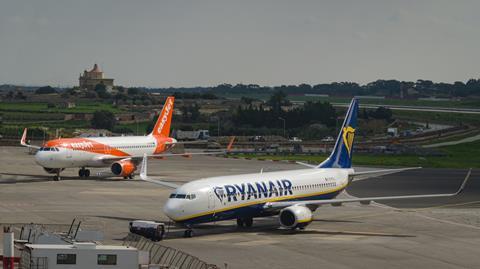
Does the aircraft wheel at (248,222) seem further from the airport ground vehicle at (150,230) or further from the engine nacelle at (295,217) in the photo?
the airport ground vehicle at (150,230)

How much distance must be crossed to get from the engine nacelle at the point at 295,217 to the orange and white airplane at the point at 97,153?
42.2 metres

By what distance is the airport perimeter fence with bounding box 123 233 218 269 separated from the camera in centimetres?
4475

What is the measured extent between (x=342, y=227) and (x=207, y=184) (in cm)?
1213

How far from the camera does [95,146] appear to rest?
101938 millimetres

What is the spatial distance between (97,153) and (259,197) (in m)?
43.0

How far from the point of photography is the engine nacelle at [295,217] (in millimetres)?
61750

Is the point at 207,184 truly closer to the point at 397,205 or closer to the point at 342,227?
the point at 342,227

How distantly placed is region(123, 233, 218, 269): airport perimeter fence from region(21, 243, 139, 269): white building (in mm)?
3682

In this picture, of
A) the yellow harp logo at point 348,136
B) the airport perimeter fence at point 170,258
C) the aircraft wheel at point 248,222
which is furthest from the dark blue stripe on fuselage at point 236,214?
the yellow harp logo at point 348,136

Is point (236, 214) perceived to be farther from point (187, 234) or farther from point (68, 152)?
point (68, 152)

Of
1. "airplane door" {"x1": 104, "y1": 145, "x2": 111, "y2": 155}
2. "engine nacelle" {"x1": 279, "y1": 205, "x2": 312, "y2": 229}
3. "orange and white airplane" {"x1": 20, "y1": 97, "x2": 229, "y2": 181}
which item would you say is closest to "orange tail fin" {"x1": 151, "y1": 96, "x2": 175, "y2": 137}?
"orange and white airplane" {"x1": 20, "y1": 97, "x2": 229, "y2": 181}

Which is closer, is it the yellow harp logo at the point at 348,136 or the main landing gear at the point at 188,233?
the main landing gear at the point at 188,233

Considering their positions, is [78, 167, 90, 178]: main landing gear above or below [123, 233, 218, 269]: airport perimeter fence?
below

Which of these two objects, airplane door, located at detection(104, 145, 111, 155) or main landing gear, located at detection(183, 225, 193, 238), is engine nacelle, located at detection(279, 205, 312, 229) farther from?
airplane door, located at detection(104, 145, 111, 155)
